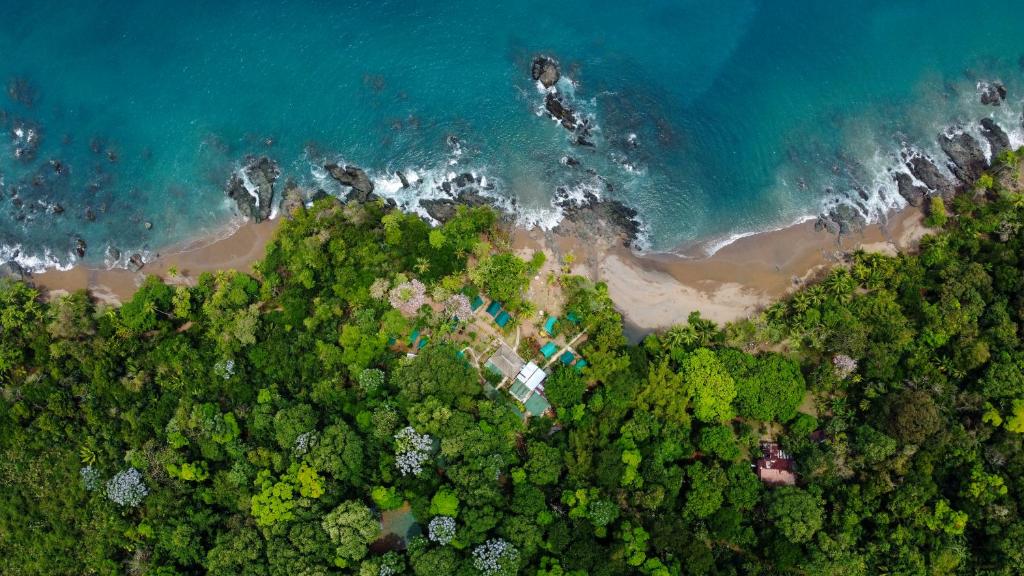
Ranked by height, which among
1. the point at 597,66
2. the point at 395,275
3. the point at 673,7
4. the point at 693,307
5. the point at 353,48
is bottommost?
the point at 395,275

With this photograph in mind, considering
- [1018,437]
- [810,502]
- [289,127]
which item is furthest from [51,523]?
[1018,437]

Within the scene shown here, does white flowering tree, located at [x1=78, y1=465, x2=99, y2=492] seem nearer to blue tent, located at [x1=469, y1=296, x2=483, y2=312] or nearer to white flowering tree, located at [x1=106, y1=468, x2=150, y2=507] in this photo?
white flowering tree, located at [x1=106, y1=468, x2=150, y2=507]

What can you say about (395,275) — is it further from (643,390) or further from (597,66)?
(597,66)

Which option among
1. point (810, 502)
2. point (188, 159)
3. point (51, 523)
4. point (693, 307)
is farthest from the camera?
point (188, 159)

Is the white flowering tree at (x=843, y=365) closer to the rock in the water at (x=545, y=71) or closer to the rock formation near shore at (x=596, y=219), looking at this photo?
the rock formation near shore at (x=596, y=219)

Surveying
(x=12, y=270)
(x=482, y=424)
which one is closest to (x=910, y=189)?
(x=482, y=424)

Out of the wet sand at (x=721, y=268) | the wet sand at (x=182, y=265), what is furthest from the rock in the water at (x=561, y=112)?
the wet sand at (x=182, y=265)
